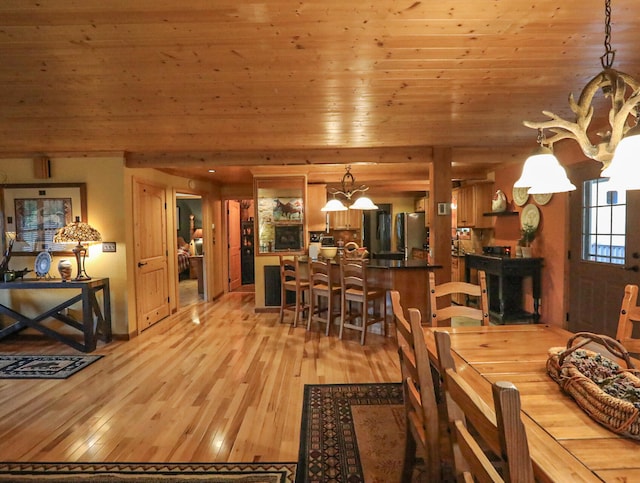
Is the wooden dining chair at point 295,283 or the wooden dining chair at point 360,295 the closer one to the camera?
the wooden dining chair at point 360,295

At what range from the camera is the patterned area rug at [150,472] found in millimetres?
1956

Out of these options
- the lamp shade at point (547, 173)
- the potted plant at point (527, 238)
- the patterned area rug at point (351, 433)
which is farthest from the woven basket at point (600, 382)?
the potted plant at point (527, 238)

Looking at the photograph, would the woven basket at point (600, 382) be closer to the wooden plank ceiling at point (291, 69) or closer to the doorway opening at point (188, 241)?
the wooden plank ceiling at point (291, 69)

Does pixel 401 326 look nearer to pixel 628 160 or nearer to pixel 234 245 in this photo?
pixel 628 160

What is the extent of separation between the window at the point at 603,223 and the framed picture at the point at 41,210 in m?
6.09

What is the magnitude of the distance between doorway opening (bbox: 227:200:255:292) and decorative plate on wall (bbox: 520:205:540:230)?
548 centimetres

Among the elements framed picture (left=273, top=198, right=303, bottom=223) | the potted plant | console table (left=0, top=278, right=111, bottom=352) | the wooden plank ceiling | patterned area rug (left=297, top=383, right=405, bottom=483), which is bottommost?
patterned area rug (left=297, top=383, right=405, bottom=483)

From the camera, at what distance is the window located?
372 cm

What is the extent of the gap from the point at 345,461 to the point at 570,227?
4036 mm

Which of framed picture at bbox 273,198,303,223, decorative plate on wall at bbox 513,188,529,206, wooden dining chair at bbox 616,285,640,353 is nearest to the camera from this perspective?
wooden dining chair at bbox 616,285,640,353

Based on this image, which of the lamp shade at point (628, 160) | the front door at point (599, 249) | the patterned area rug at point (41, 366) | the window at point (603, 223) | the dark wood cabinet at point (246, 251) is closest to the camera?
the lamp shade at point (628, 160)

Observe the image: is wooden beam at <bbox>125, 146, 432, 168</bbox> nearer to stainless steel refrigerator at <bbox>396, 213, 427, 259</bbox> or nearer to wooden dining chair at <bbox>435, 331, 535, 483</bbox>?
stainless steel refrigerator at <bbox>396, 213, 427, 259</bbox>

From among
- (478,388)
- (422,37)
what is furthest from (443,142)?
(478,388)

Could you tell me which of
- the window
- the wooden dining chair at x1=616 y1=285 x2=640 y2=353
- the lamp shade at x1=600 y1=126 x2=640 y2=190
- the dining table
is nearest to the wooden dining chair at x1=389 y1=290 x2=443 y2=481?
the dining table
